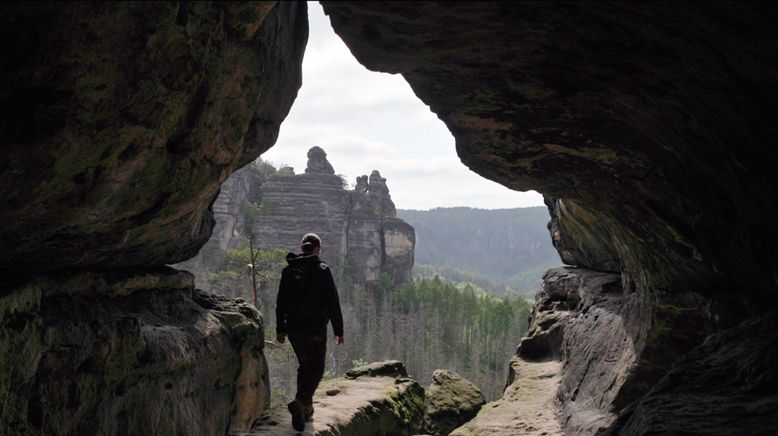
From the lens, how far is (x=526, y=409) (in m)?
11.5

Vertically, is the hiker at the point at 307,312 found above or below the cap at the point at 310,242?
below

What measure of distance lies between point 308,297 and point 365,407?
388 cm

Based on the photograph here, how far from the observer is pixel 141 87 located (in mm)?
5070

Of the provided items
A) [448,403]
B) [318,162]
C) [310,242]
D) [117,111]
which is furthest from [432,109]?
[318,162]

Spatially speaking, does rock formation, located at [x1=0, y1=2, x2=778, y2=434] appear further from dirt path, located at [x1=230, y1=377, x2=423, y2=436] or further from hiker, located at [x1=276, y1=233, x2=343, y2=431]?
hiker, located at [x1=276, y1=233, x2=343, y2=431]

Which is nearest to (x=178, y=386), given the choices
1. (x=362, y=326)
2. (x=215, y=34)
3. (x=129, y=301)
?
(x=129, y=301)

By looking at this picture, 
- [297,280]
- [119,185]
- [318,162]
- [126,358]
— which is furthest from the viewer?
[318,162]

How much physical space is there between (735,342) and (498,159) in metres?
3.76

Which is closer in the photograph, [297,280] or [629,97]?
[629,97]

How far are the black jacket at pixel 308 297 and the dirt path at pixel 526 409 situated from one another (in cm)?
403

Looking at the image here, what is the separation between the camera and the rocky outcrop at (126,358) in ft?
18.7

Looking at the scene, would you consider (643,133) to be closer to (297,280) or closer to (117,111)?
(297,280)

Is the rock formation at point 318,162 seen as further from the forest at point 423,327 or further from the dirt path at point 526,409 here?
the dirt path at point 526,409

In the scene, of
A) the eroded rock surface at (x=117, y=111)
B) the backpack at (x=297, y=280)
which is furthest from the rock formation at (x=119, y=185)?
the backpack at (x=297, y=280)
